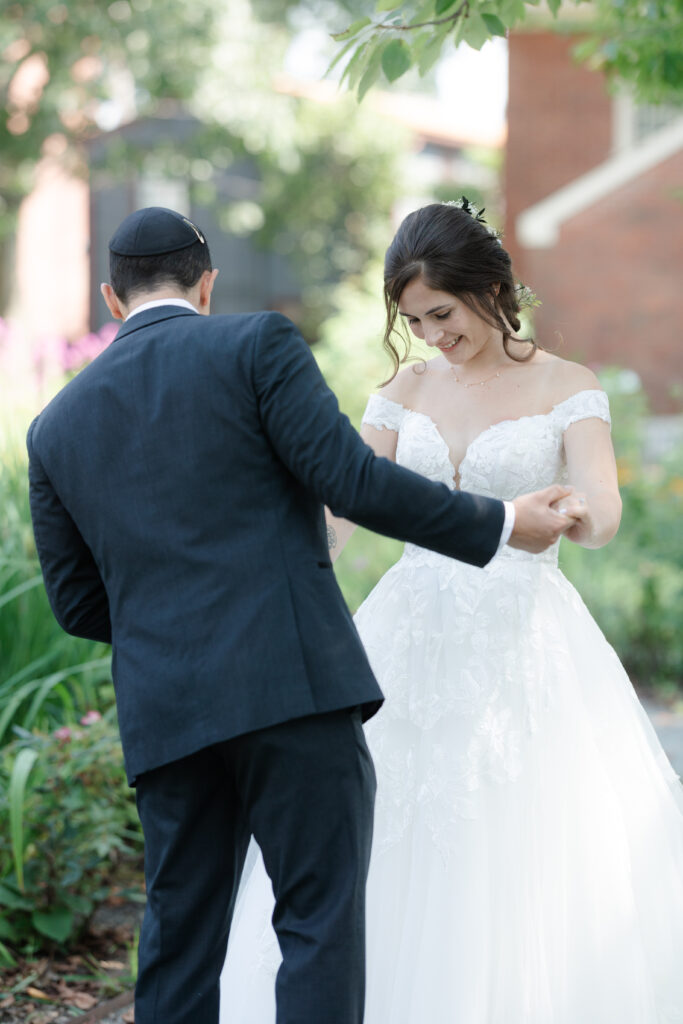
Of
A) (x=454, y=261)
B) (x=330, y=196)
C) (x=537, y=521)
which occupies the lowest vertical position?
(x=537, y=521)

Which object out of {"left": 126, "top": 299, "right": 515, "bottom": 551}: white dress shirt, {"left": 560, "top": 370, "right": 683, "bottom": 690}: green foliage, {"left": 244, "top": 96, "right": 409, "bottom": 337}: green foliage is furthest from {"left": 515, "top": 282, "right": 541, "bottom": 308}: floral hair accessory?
{"left": 244, "top": 96, "right": 409, "bottom": 337}: green foliage

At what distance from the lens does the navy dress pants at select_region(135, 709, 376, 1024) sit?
2.15 meters

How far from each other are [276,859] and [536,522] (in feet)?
2.82

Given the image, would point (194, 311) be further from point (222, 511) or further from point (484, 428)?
point (484, 428)

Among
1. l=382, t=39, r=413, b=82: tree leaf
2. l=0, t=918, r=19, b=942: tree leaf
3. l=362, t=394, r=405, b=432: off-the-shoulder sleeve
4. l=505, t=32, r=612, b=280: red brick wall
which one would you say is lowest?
l=0, t=918, r=19, b=942: tree leaf

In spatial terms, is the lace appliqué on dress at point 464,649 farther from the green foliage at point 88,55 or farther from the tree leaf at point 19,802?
the green foliage at point 88,55

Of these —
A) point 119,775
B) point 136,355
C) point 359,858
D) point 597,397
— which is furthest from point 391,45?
point 119,775

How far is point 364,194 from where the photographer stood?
2227 cm

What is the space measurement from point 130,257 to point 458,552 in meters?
0.88

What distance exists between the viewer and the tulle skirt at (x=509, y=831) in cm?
262

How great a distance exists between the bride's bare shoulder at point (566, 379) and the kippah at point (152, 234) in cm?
117

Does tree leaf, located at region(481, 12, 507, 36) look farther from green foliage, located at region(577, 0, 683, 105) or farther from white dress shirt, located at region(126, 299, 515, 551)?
green foliage, located at region(577, 0, 683, 105)

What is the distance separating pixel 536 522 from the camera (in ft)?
7.66

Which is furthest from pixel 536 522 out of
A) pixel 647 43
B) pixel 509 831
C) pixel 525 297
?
pixel 647 43
